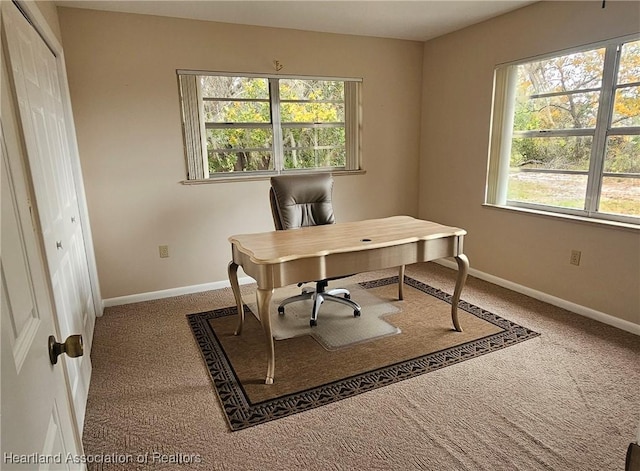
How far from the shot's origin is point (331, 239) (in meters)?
2.49

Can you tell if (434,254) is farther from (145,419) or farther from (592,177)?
(145,419)

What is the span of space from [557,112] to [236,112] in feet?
9.09

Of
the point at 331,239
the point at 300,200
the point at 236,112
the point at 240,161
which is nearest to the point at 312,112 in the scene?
the point at 236,112

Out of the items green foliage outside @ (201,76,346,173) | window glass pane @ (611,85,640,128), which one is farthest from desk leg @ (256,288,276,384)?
window glass pane @ (611,85,640,128)

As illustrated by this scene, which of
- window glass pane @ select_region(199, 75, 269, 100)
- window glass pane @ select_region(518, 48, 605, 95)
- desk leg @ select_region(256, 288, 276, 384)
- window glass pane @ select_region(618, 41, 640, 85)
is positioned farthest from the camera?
window glass pane @ select_region(199, 75, 269, 100)

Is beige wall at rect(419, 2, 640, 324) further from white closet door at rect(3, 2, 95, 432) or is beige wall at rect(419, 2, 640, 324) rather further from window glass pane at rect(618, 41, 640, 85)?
white closet door at rect(3, 2, 95, 432)

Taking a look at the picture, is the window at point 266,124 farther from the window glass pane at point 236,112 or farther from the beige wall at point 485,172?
the beige wall at point 485,172

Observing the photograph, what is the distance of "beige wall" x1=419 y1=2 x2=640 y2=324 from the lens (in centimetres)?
277

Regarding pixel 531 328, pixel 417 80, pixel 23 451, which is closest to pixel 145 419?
pixel 23 451

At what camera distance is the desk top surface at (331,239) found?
2180mm

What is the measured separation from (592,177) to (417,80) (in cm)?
215

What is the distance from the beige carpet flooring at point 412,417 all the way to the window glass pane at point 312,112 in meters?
2.35

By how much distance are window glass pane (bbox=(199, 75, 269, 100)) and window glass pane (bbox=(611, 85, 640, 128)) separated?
9.30 feet

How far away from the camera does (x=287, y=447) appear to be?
69.3 inches
